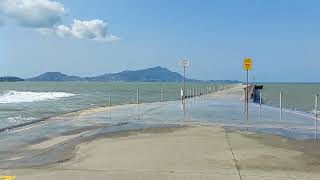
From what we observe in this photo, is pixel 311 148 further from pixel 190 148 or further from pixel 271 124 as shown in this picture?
pixel 271 124

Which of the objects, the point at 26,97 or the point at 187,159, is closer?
the point at 187,159

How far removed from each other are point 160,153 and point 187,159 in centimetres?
94

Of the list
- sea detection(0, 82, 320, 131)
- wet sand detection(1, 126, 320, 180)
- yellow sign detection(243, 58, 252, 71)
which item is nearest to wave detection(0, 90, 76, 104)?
sea detection(0, 82, 320, 131)

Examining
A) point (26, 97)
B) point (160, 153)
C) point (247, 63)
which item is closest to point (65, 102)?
point (26, 97)

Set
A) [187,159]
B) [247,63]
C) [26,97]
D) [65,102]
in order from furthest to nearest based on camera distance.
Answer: [26,97] < [65,102] < [247,63] < [187,159]

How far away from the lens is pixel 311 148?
11414 millimetres

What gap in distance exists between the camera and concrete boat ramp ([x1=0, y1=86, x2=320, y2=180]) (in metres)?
8.42

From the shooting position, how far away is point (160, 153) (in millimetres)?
10492

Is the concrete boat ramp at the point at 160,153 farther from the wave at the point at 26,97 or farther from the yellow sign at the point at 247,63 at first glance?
the wave at the point at 26,97

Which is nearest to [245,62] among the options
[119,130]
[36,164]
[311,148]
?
[119,130]

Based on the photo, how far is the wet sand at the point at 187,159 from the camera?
8.27 meters

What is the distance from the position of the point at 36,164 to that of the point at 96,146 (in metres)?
2.41

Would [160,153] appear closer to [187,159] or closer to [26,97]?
[187,159]

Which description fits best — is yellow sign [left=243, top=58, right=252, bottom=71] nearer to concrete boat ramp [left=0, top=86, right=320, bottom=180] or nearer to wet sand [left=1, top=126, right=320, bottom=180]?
concrete boat ramp [left=0, top=86, right=320, bottom=180]
